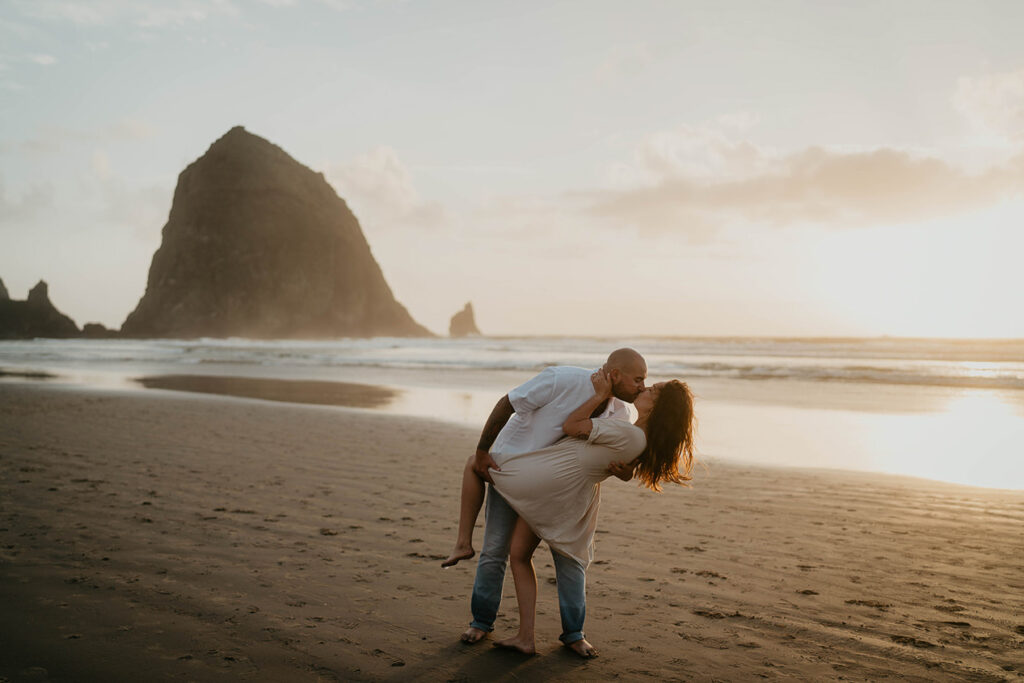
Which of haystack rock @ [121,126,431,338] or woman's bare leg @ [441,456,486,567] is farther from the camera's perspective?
haystack rock @ [121,126,431,338]

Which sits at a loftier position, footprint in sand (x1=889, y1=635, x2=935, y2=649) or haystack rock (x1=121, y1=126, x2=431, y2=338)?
haystack rock (x1=121, y1=126, x2=431, y2=338)

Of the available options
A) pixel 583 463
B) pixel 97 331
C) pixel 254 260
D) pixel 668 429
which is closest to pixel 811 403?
pixel 668 429

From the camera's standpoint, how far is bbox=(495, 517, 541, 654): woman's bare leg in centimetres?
356

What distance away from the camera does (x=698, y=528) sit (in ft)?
19.9

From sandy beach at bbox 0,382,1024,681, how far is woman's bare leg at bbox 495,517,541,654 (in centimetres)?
9

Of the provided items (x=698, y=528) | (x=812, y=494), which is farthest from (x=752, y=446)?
(x=698, y=528)

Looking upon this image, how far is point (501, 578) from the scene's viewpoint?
379cm

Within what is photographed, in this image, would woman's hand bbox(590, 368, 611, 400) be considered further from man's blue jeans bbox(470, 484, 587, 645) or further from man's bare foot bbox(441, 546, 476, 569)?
man's bare foot bbox(441, 546, 476, 569)

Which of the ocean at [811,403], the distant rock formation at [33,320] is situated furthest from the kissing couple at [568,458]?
the distant rock formation at [33,320]

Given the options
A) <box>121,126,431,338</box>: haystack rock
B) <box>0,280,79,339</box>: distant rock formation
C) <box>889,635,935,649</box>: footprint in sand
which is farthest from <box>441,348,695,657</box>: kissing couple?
<box>121,126,431,338</box>: haystack rock

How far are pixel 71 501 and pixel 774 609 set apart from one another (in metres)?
5.99

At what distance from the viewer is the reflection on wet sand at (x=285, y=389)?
16734 mm

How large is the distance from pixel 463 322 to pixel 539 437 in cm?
13648

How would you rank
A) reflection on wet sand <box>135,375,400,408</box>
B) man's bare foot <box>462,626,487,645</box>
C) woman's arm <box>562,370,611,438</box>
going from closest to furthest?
woman's arm <box>562,370,611,438</box>
man's bare foot <box>462,626,487,645</box>
reflection on wet sand <box>135,375,400,408</box>
